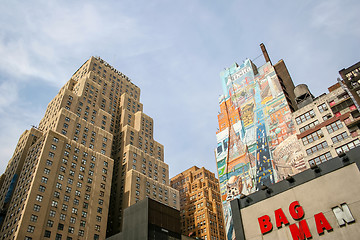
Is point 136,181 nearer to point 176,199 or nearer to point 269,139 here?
point 176,199

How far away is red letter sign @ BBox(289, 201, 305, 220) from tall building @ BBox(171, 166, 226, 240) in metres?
85.9

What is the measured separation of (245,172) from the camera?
91750 millimetres

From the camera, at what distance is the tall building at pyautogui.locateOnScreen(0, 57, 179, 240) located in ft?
238

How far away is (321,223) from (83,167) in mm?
74895

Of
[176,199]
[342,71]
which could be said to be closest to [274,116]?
[342,71]

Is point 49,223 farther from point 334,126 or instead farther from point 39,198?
point 334,126

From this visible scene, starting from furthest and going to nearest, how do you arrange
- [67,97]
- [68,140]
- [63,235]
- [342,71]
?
[67,97], [68,140], [63,235], [342,71]

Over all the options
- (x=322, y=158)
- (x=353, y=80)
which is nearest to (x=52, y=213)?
(x=322, y=158)

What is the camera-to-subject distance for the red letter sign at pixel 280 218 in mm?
27859

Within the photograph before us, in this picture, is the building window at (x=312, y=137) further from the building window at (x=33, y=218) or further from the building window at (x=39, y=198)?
the building window at (x=33, y=218)

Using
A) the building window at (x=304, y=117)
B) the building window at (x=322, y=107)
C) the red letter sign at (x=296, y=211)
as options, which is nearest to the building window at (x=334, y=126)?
the building window at (x=322, y=107)

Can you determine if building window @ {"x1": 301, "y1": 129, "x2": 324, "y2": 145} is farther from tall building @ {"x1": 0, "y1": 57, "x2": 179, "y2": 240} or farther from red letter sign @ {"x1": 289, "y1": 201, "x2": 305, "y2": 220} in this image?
tall building @ {"x1": 0, "y1": 57, "x2": 179, "y2": 240}

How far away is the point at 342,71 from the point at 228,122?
53.0 m

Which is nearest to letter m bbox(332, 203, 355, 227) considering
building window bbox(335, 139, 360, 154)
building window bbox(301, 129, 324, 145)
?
building window bbox(335, 139, 360, 154)
